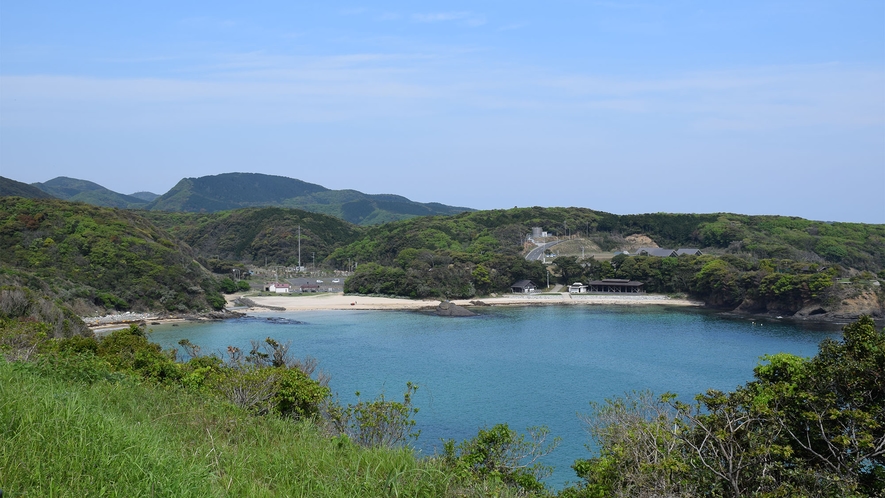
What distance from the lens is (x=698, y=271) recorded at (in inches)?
2008

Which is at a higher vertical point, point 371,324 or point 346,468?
point 346,468

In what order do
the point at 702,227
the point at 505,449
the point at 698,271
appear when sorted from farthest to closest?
the point at 702,227 → the point at 698,271 → the point at 505,449

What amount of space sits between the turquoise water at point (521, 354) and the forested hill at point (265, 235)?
36.0 meters

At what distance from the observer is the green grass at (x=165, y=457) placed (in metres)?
3.42

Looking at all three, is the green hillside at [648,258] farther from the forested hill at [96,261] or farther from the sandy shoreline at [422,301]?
the forested hill at [96,261]

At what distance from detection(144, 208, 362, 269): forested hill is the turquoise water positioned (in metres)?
36.0

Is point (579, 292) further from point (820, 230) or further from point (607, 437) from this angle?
point (607, 437)

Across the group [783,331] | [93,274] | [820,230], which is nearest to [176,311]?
[93,274]

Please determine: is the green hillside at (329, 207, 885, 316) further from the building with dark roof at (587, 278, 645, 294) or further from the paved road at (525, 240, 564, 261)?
the paved road at (525, 240, 564, 261)

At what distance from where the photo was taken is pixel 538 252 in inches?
2608

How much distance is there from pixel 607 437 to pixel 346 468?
228 inches

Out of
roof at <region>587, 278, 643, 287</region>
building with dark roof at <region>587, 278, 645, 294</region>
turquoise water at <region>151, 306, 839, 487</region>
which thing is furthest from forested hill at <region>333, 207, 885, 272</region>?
turquoise water at <region>151, 306, 839, 487</region>

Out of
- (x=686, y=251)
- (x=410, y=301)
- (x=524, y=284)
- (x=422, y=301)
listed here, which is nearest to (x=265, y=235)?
(x=410, y=301)

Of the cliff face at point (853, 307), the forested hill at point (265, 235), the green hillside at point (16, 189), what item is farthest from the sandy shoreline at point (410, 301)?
the green hillside at point (16, 189)
